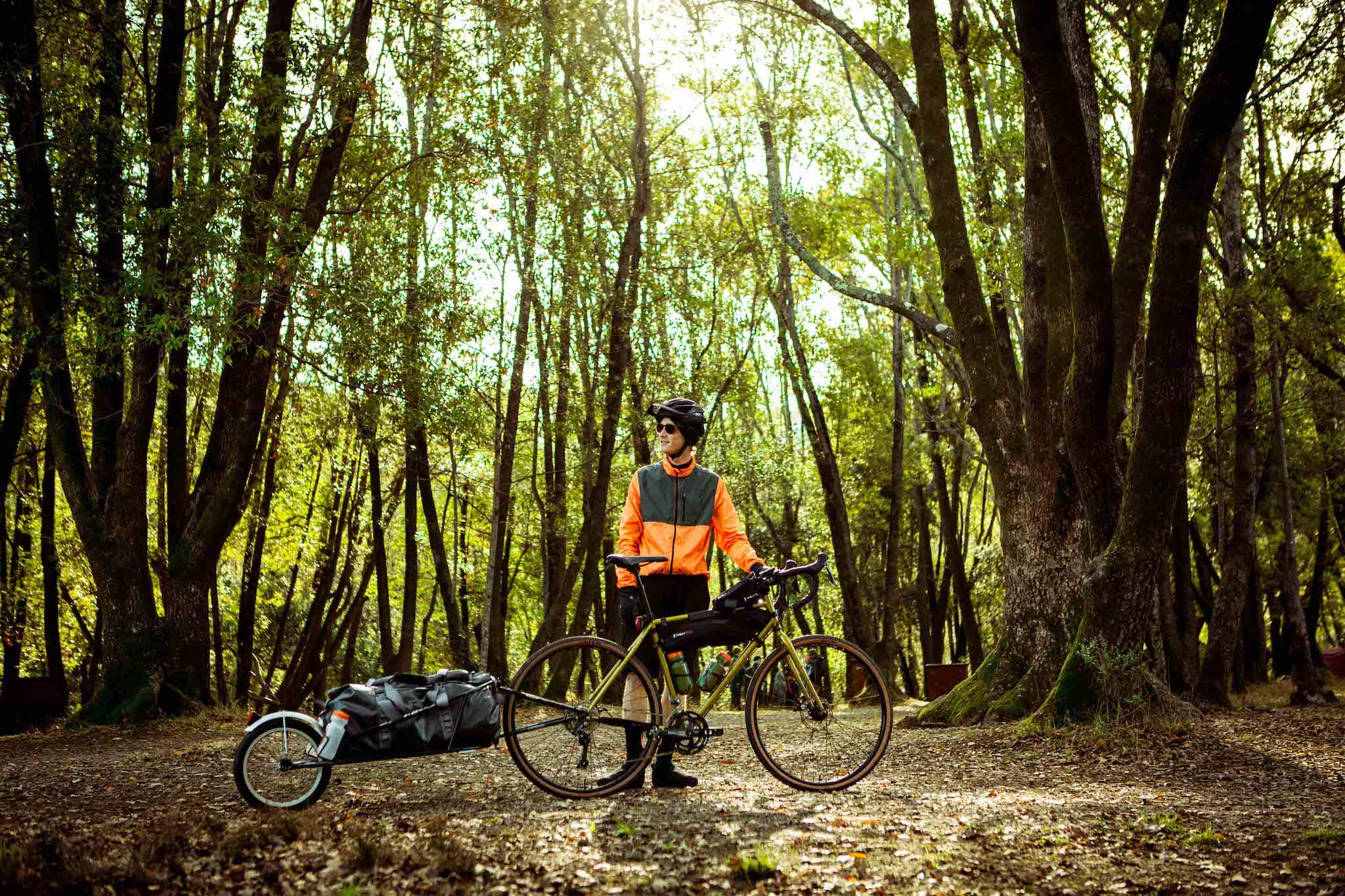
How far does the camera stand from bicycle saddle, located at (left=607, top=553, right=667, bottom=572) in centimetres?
515

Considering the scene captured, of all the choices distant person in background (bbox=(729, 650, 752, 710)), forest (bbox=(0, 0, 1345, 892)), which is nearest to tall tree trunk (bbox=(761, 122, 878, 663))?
forest (bbox=(0, 0, 1345, 892))

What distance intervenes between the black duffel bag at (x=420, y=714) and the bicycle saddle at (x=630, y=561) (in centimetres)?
83

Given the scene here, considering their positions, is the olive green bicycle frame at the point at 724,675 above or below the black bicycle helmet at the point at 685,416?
below

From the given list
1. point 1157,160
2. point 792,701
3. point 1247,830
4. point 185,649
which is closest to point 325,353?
point 185,649

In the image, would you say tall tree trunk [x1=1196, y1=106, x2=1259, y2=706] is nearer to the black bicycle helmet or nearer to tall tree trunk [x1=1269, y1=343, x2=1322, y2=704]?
tall tree trunk [x1=1269, y1=343, x2=1322, y2=704]

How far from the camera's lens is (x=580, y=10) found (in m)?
15.2

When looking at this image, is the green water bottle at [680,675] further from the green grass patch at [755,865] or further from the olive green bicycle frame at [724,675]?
the green grass patch at [755,865]

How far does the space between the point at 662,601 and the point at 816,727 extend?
3.50 ft

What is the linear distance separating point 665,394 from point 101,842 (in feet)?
51.7

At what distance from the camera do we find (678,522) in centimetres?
551

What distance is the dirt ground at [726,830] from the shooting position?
3477 millimetres

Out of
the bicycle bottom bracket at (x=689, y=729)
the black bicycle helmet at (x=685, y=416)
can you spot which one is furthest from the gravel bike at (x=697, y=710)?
the black bicycle helmet at (x=685, y=416)

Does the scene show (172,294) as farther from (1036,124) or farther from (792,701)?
(1036,124)

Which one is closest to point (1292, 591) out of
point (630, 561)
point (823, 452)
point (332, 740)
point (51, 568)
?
point (823, 452)
